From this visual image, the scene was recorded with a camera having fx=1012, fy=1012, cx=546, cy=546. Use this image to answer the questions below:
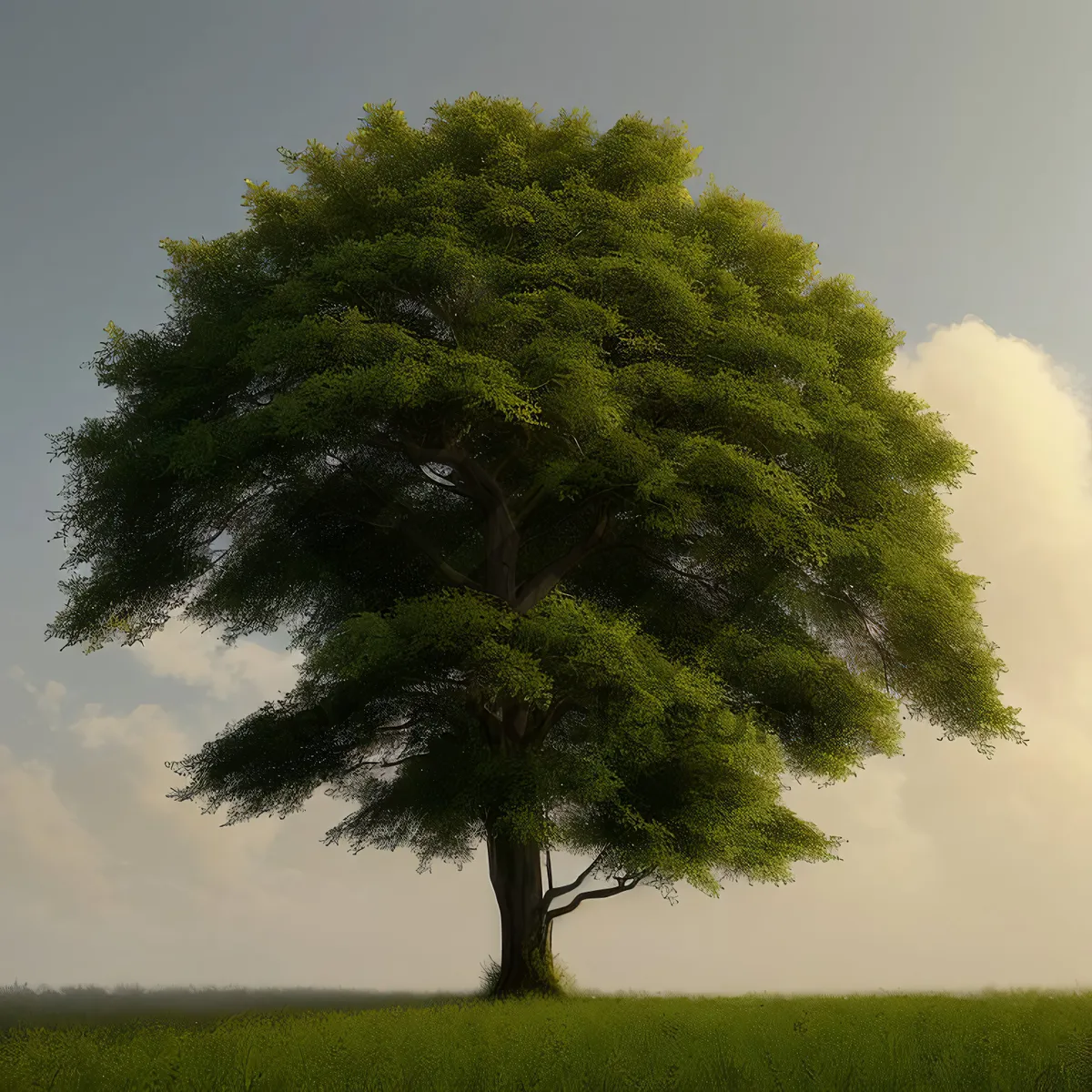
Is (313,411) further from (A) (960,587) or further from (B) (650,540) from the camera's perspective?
(A) (960,587)

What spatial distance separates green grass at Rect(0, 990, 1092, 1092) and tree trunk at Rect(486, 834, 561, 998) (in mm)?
4053

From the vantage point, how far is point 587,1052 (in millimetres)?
9016

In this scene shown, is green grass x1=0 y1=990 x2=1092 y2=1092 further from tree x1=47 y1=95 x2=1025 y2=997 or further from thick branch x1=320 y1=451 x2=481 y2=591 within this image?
thick branch x1=320 y1=451 x2=481 y2=591

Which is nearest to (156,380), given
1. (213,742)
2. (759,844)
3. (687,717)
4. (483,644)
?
(213,742)

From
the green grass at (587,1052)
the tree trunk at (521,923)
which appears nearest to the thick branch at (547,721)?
the tree trunk at (521,923)

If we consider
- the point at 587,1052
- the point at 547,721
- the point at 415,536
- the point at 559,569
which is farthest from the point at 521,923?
the point at 587,1052

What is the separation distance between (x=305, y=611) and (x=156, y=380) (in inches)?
226

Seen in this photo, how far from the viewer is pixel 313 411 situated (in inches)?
640

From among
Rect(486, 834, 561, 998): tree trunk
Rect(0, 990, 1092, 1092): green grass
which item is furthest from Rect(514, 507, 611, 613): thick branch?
Rect(0, 990, 1092, 1092): green grass

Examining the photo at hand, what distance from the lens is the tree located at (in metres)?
16.2

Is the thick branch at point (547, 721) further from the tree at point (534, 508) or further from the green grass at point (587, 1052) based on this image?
the green grass at point (587, 1052)

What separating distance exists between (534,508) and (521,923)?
7674 millimetres

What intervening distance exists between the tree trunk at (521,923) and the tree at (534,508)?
75mm

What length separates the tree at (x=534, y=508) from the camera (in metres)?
16.2
